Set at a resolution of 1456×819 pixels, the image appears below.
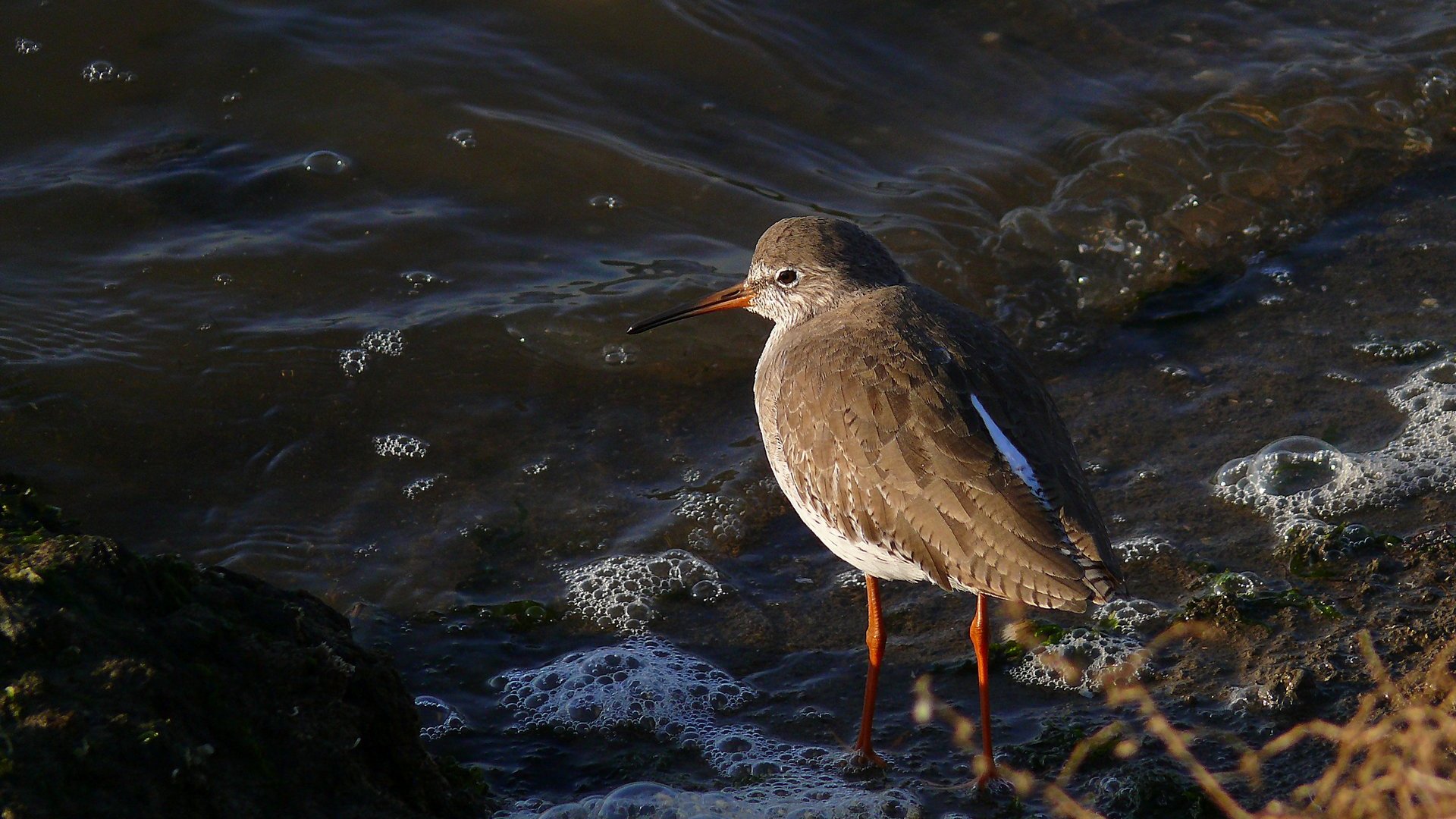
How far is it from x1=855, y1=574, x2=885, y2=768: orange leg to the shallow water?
0.46 ft

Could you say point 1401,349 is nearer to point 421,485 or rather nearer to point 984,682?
point 984,682

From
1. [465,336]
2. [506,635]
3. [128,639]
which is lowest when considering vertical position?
[506,635]

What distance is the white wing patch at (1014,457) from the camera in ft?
12.9

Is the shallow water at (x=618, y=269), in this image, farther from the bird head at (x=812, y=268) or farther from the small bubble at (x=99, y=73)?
the bird head at (x=812, y=268)

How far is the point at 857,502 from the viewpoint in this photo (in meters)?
4.18

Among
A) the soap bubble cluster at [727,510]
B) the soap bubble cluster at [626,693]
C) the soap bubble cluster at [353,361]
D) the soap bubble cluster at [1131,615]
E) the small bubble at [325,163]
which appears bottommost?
the soap bubble cluster at [626,693]

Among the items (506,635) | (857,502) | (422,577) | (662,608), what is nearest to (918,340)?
(857,502)

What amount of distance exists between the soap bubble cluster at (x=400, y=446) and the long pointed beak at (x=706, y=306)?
1196 millimetres

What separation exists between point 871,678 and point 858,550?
0.47 m

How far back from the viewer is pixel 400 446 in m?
6.08

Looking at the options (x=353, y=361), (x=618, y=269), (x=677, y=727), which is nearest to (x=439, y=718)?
(x=677, y=727)

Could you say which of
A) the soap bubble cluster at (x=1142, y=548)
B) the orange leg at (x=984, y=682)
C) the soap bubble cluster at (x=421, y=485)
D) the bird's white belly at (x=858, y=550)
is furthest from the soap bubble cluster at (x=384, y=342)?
the soap bubble cluster at (x=1142, y=548)

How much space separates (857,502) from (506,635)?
5.29ft

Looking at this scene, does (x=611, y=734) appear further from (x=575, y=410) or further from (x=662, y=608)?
(x=575, y=410)
